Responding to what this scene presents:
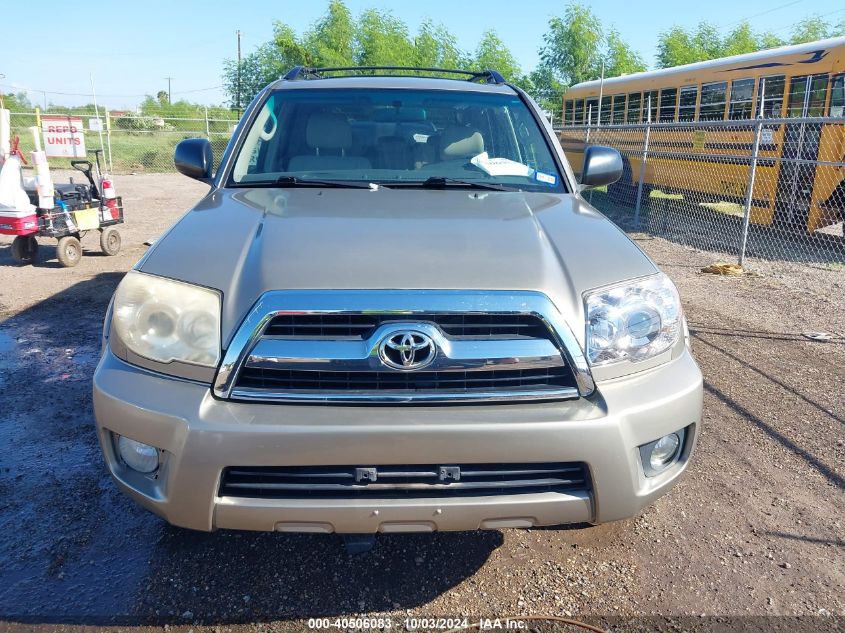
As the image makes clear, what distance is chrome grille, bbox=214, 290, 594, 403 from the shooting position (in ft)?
7.00

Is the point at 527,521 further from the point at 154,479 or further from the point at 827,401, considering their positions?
the point at 827,401

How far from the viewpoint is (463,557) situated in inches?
110

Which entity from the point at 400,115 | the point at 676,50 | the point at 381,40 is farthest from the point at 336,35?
the point at 400,115

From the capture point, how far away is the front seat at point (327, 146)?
11.5 feet

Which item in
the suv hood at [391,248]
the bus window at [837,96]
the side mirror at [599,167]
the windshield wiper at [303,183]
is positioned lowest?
the suv hood at [391,248]

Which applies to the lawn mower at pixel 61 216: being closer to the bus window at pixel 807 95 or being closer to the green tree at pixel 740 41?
the bus window at pixel 807 95

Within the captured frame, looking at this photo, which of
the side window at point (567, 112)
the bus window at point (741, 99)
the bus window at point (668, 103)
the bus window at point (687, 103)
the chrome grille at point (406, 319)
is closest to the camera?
the chrome grille at point (406, 319)

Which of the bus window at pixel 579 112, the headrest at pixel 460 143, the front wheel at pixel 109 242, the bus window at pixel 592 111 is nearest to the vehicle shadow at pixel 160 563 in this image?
the headrest at pixel 460 143

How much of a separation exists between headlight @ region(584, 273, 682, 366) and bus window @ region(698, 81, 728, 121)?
12203 mm

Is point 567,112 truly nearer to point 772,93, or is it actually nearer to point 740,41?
point 772,93

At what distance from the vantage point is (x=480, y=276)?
7.39 ft

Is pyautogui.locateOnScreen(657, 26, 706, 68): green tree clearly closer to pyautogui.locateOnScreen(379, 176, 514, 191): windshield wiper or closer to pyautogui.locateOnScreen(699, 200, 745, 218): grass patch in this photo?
pyautogui.locateOnScreen(699, 200, 745, 218): grass patch

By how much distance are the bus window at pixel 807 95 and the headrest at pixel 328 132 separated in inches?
392

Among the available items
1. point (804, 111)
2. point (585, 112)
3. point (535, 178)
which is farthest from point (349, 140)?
point (585, 112)
